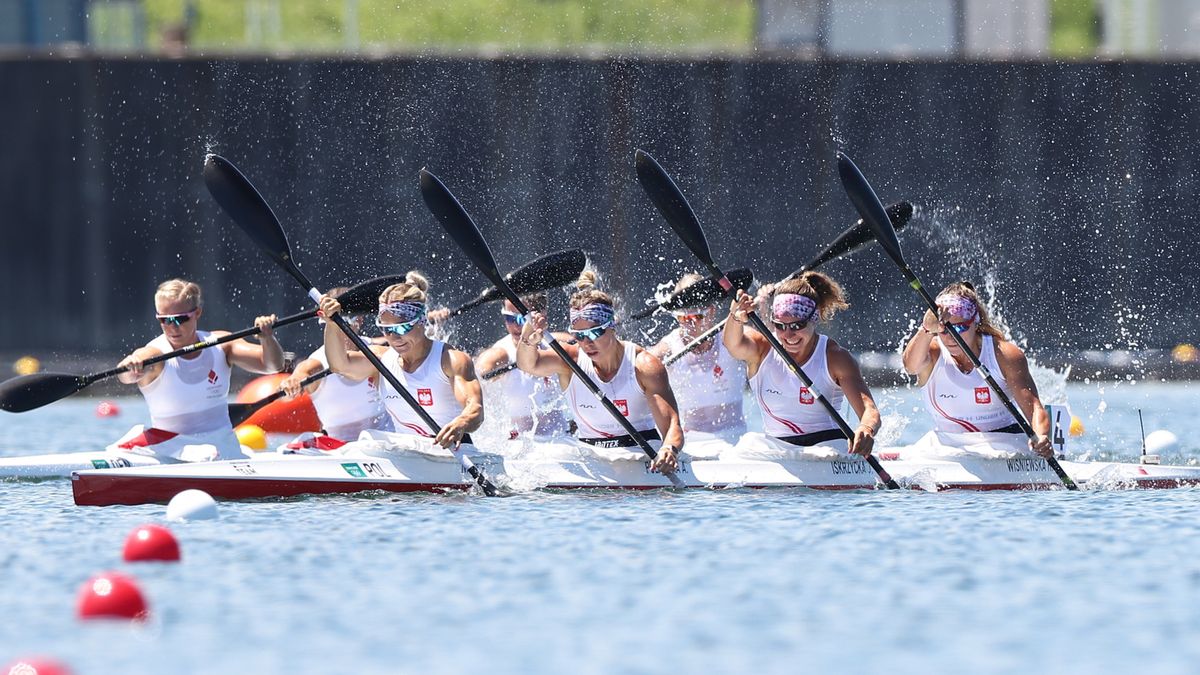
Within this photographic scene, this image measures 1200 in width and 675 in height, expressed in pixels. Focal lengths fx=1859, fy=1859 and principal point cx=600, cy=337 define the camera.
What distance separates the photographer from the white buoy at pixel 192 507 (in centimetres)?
964

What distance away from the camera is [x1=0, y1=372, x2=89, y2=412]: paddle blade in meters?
11.4

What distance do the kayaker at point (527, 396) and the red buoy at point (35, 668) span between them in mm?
5917

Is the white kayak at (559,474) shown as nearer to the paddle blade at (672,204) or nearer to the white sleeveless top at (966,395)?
the white sleeveless top at (966,395)

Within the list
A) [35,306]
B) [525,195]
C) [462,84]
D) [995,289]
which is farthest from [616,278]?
[35,306]

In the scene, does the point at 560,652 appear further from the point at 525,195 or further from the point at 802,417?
the point at 525,195

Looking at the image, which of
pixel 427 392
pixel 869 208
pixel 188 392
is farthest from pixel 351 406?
pixel 869 208

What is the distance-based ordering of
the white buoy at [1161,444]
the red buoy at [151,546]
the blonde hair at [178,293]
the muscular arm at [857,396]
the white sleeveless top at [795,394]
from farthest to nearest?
the white buoy at [1161,444] → the blonde hair at [178,293] → the white sleeveless top at [795,394] → the muscular arm at [857,396] → the red buoy at [151,546]

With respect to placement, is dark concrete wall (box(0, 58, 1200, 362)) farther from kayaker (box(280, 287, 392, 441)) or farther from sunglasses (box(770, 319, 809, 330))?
sunglasses (box(770, 319, 809, 330))

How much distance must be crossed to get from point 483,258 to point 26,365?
988cm

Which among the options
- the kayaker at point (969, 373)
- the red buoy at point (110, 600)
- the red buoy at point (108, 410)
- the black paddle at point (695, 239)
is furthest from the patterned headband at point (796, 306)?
the red buoy at point (108, 410)

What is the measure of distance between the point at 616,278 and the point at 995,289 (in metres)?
4.35

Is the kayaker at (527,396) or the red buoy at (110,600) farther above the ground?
the kayaker at (527,396)

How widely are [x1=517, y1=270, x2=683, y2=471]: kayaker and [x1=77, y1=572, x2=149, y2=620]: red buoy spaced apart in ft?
13.2

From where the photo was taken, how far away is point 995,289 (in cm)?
2116
